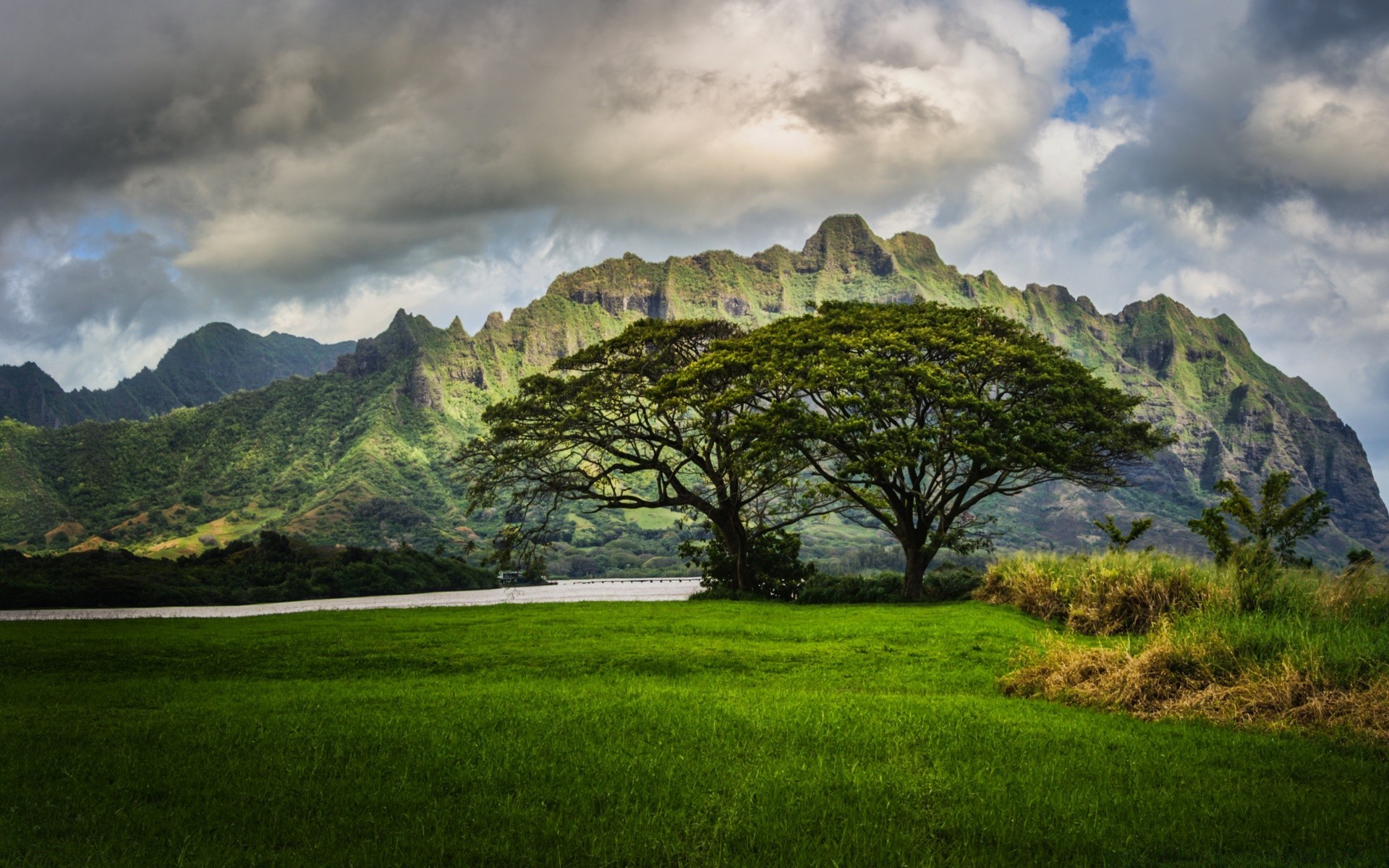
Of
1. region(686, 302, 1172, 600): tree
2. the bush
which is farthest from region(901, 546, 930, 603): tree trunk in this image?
the bush

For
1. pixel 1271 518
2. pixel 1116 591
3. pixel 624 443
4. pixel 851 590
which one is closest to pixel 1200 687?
pixel 1116 591

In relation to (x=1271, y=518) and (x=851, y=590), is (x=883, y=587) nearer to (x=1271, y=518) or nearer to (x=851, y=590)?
(x=851, y=590)

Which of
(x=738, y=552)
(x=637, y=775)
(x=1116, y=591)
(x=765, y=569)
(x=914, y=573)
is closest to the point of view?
(x=637, y=775)

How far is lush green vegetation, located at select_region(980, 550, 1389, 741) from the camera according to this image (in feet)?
31.0

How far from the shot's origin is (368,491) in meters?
140

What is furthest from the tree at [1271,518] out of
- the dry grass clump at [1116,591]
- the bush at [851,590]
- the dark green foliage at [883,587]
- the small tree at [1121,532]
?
the bush at [851,590]

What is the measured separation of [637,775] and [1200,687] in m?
7.92

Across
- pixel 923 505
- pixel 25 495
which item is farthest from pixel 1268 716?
pixel 25 495

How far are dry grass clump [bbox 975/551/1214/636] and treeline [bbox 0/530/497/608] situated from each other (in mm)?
46242

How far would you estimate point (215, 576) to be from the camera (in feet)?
169

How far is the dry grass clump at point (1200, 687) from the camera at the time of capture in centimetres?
906

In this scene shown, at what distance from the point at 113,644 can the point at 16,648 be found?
1526mm

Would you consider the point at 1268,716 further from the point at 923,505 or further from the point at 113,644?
the point at 923,505

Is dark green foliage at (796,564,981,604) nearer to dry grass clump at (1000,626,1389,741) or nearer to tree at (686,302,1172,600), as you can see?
tree at (686,302,1172,600)
